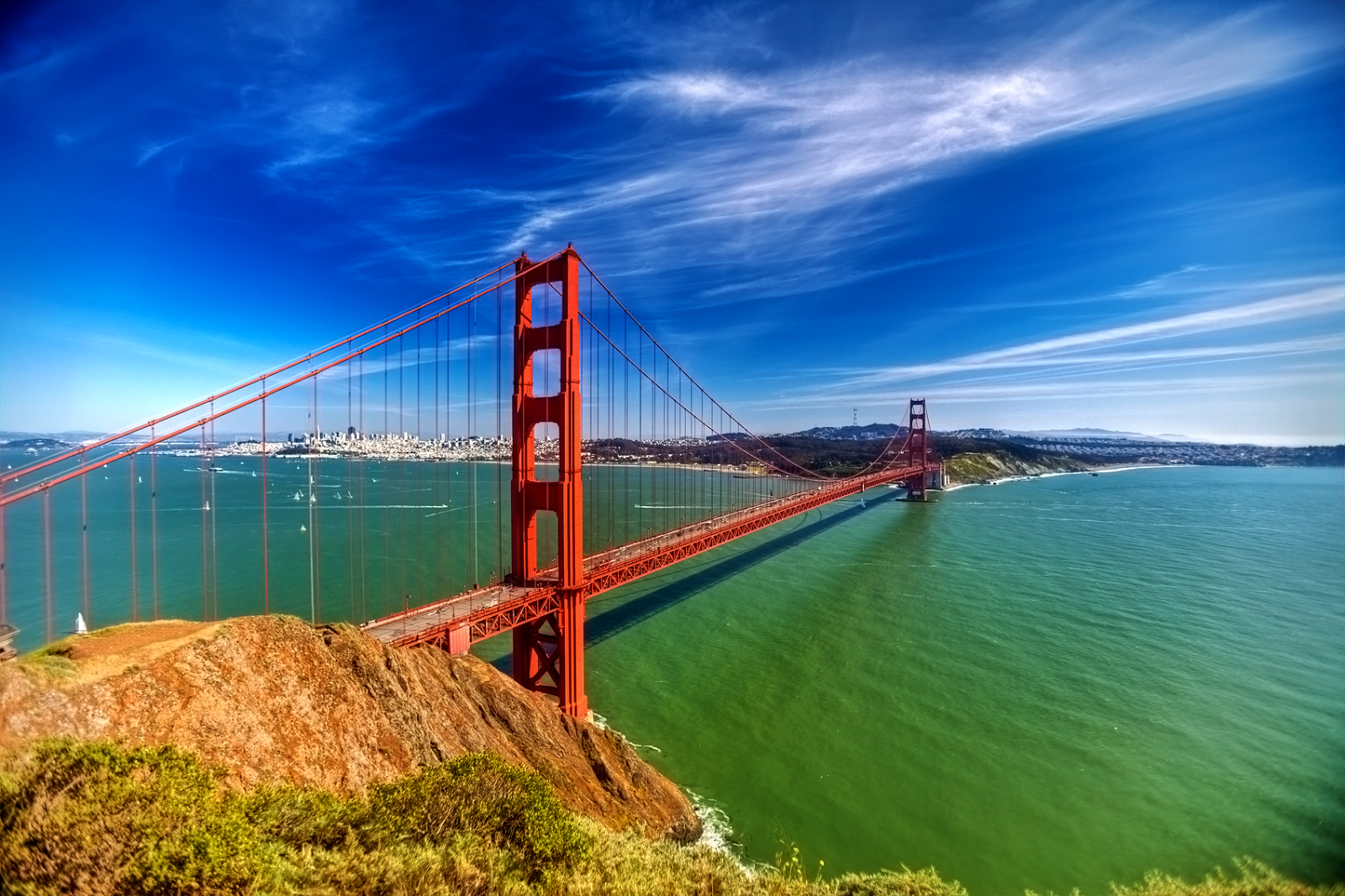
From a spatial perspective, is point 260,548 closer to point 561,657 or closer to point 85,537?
point 85,537

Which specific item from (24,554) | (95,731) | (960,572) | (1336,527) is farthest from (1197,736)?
(24,554)

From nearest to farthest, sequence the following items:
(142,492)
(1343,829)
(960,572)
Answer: (1343,829) → (960,572) → (142,492)

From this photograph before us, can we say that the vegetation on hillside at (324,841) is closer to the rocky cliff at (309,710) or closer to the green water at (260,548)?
the rocky cliff at (309,710)

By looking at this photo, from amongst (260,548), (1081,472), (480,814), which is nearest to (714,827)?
(480,814)

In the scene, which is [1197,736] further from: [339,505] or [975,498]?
[339,505]

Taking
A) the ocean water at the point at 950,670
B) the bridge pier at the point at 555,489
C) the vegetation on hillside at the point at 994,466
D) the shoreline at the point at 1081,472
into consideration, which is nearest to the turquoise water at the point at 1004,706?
the ocean water at the point at 950,670

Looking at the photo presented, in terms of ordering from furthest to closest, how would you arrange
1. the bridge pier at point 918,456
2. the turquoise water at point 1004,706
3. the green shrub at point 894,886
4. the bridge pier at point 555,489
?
the bridge pier at point 918,456, the bridge pier at point 555,489, the turquoise water at point 1004,706, the green shrub at point 894,886

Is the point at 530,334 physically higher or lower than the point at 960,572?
higher
